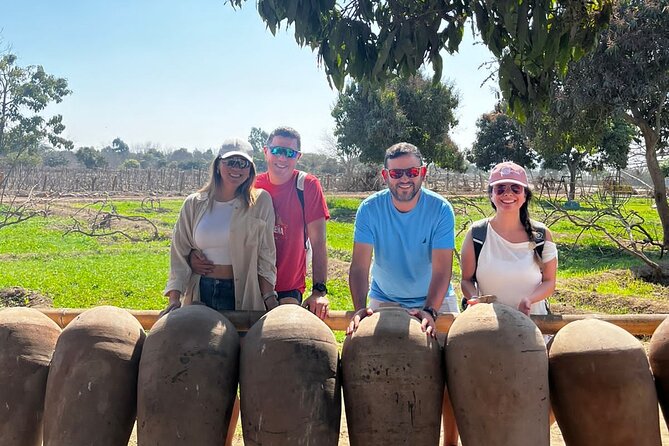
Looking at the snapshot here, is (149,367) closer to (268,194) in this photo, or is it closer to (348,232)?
(268,194)

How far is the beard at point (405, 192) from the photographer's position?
118 inches

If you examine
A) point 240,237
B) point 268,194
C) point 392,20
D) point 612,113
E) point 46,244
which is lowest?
point 46,244

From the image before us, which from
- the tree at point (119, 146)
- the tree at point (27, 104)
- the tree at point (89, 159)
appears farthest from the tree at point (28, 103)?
the tree at point (119, 146)

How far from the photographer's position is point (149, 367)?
2.37m

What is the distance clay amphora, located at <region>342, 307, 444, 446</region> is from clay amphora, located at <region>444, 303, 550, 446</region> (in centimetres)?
11

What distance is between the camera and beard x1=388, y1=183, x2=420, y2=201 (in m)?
3.01

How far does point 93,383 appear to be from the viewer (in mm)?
2414

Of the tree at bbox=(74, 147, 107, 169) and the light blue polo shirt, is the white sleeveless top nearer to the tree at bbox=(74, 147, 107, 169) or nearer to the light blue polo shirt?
the light blue polo shirt

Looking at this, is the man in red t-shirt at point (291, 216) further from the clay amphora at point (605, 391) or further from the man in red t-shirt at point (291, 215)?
the clay amphora at point (605, 391)

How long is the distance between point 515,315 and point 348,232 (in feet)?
43.3

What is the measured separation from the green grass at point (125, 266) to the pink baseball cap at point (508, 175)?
326 centimetres

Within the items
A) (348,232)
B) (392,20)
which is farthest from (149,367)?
(348,232)

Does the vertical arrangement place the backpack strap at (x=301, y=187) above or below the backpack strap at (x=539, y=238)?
above

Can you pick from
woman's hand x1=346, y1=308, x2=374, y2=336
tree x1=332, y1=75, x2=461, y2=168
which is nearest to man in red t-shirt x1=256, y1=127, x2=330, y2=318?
woman's hand x1=346, y1=308, x2=374, y2=336
